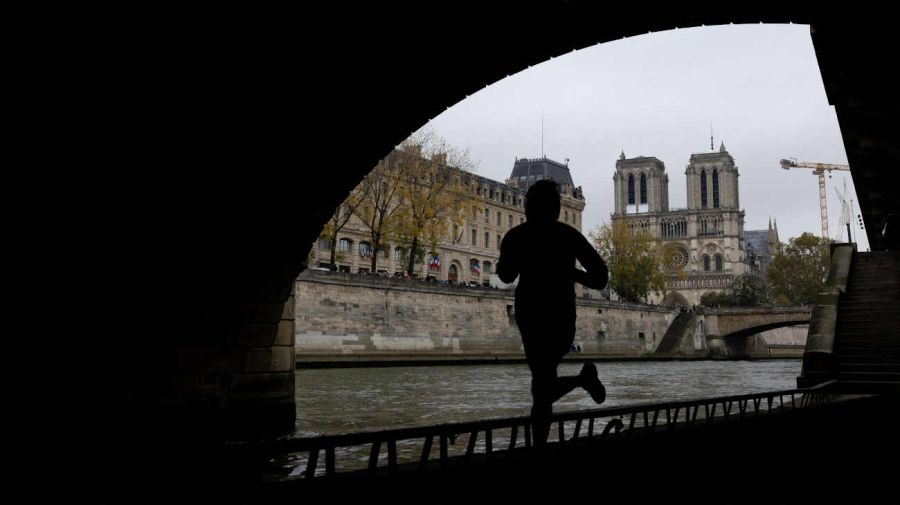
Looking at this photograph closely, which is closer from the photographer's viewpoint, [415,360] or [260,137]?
[260,137]

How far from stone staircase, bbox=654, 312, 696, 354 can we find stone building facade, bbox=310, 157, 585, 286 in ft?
47.7

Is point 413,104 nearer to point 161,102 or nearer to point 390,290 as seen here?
point 161,102

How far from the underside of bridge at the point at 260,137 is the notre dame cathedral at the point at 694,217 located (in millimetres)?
112218

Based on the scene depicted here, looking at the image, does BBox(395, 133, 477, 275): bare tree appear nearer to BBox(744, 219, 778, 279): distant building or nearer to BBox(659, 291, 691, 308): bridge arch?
BBox(659, 291, 691, 308): bridge arch

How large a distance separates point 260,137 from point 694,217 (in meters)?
125

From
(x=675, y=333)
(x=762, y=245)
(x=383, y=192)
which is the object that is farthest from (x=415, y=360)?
(x=762, y=245)

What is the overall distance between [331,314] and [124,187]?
30921 mm

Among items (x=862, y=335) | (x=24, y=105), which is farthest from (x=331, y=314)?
(x=24, y=105)

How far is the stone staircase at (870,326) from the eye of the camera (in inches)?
605

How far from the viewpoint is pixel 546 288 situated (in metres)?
4.27

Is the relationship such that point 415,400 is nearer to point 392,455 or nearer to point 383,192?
point 392,455

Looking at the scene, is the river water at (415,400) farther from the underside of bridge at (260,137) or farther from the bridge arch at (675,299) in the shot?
the bridge arch at (675,299)

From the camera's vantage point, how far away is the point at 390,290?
1748 inches

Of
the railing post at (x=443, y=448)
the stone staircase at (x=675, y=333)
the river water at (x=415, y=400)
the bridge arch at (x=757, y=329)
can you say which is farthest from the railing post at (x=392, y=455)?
the stone staircase at (x=675, y=333)
